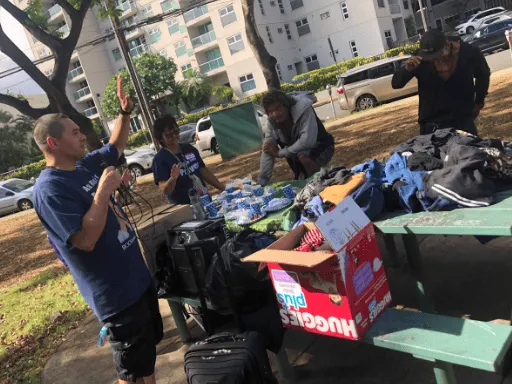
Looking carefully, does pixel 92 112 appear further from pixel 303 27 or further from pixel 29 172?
pixel 303 27

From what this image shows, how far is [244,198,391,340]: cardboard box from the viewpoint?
6.84ft

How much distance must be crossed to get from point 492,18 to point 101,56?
3723 cm

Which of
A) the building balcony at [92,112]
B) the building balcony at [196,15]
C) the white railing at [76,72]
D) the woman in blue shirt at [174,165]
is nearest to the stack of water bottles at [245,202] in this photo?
the woman in blue shirt at [174,165]

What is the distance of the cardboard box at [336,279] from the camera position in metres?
2.09

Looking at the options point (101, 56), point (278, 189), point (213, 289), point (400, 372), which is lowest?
point (400, 372)

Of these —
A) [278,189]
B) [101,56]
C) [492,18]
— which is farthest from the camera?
[101,56]

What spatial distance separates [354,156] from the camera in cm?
873

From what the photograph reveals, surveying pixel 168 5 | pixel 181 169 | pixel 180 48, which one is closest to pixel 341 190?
pixel 181 169

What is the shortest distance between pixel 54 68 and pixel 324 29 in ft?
102

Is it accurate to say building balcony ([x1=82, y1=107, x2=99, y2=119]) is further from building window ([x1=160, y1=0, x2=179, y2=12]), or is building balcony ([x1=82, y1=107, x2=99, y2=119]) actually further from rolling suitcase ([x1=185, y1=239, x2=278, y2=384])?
rolling suitcase ([x1=185, y1=239, x2=278, y2=384])

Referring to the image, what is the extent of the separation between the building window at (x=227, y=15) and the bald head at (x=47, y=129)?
1403 inches

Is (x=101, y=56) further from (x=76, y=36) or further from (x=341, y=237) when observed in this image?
(x=341, y=237)

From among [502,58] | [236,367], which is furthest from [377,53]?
[236,367]

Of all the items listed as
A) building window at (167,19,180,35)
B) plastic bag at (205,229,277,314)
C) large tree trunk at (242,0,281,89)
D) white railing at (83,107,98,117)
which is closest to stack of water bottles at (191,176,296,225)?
plastic bag at (205,229,277,314)
